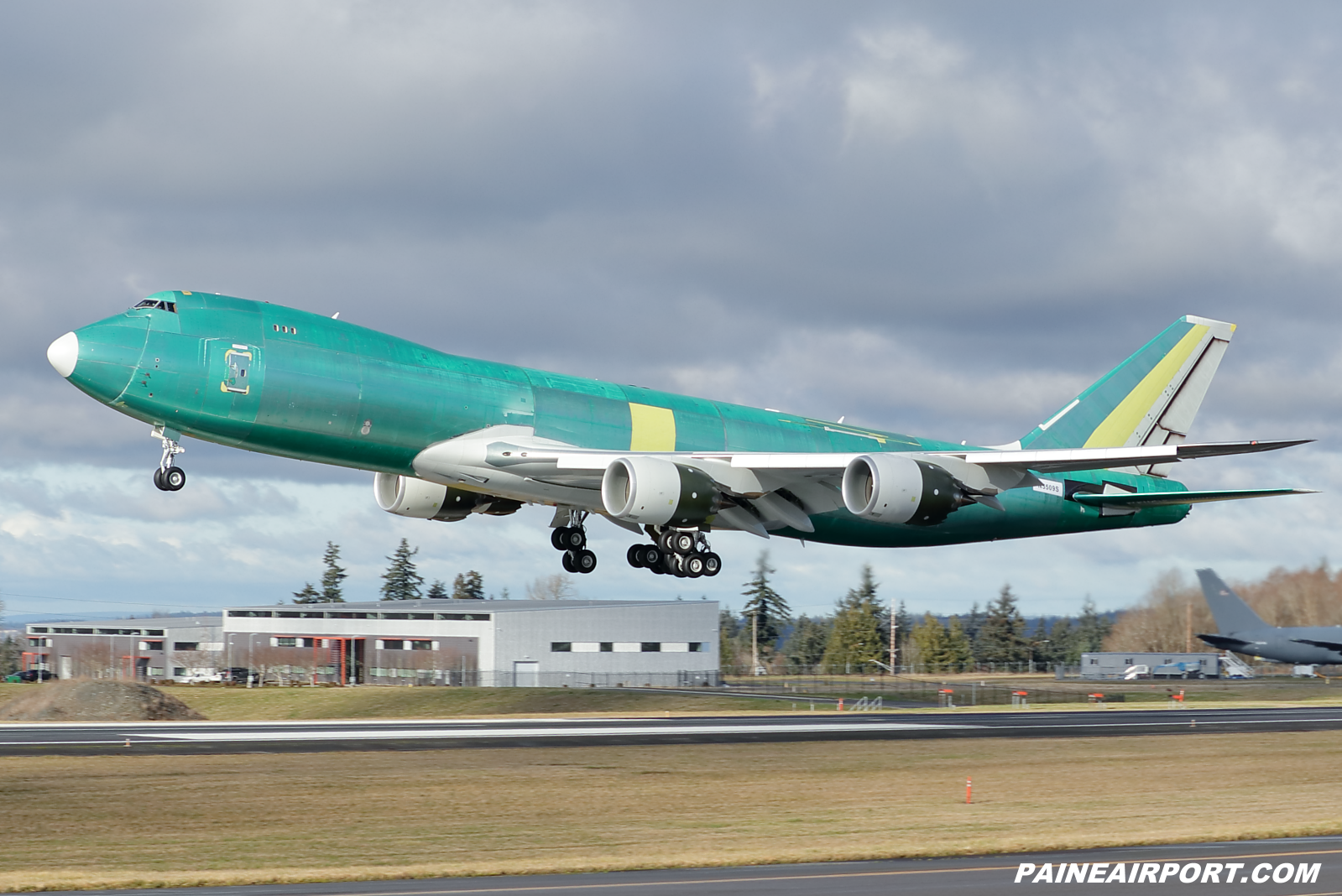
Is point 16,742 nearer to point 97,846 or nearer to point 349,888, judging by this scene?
point 97,846

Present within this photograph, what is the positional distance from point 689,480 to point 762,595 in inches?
5415

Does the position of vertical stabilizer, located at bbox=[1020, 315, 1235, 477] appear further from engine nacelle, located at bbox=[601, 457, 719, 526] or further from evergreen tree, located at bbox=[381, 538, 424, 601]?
evergreen tree, located at bbox=[381, 538, 424, 601]

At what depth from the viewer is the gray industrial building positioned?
323ft

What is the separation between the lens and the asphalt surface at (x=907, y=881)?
64.4ft

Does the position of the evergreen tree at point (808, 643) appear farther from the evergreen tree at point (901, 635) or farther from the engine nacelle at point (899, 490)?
the engine nacelle at point (899, 490)

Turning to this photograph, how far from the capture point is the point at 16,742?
152 ft

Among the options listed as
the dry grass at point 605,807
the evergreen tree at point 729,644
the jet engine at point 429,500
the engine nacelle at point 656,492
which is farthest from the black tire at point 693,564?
A: the evergreen tree at point 729,644

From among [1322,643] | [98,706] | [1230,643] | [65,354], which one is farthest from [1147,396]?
[1230,643]

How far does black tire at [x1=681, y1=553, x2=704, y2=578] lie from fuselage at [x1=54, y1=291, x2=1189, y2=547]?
3.16 meters

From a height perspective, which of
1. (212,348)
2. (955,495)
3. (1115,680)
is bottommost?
(1115,680)

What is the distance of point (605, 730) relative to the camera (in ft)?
173

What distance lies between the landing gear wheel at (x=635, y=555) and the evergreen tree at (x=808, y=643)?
128950mm

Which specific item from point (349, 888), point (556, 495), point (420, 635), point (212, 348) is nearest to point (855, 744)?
point (556, 495)

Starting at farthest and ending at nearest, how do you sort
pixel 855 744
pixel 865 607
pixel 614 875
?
1. pixel 865 607
2. pixel 855 744
3. pixel 614 875
